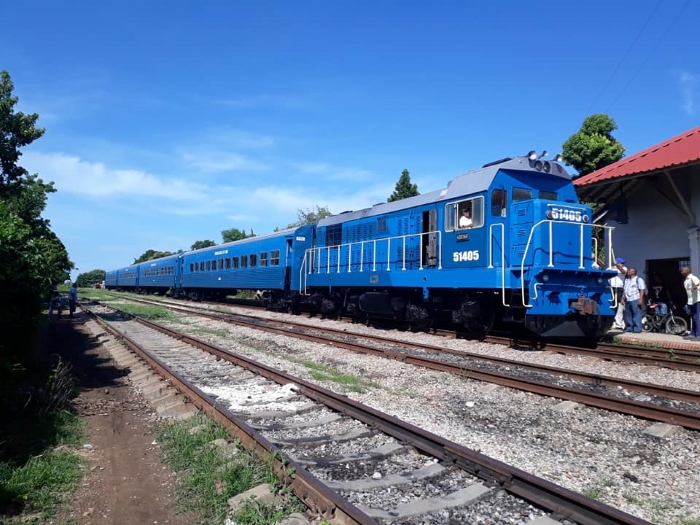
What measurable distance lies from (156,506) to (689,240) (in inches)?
543

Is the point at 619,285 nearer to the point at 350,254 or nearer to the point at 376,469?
the point at 350,254

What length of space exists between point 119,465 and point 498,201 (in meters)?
8.58

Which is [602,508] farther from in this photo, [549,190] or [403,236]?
[403,236]

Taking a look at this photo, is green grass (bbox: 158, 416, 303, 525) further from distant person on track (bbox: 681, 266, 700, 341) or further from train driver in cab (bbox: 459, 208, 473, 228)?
distant person on track (bbox: 681, 266, 700, 341)

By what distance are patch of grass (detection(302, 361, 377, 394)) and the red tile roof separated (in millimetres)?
9188

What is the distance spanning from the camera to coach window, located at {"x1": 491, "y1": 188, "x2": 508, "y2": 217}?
10.5m

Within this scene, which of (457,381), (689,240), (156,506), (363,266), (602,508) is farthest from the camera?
(363,266)

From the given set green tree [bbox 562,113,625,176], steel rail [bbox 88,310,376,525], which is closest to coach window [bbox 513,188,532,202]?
steel rail [bbox 88,310,376,525]

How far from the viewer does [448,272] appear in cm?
1128

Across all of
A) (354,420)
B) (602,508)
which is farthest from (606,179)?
(602,508)

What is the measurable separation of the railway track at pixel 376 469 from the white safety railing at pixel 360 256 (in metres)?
6.80

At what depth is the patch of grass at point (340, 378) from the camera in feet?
23.3

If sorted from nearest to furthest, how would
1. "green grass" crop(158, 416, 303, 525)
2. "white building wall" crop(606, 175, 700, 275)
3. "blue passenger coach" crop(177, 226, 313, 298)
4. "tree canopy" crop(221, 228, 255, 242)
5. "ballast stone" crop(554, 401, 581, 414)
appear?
"green grass" crop(158, 416, 303, 525)
"ballast stone" crop(554, 401, 581, 414)
"white building wall" crop(606, 175, 700, 275)
"blue passenger coach" crop(177, 226, 313, 298)
"tree canopy" crop(221, 228, 255, 242)

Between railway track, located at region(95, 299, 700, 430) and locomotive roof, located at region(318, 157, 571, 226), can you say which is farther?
locomotive roof, located at region(318, 157, 571, 226)
